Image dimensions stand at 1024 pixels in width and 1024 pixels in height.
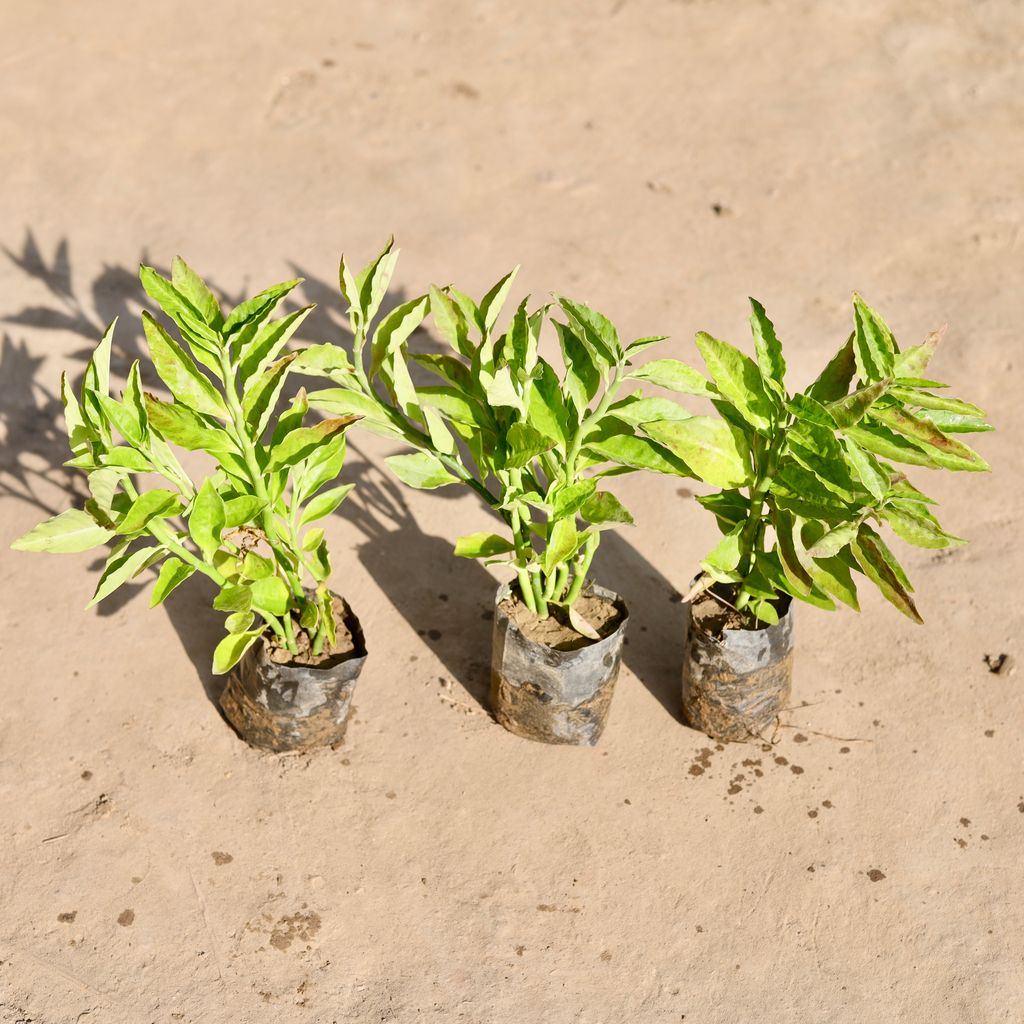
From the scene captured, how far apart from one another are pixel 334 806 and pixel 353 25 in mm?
3460

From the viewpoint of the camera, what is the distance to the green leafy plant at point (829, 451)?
7.37 feet

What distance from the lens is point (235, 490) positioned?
243cm

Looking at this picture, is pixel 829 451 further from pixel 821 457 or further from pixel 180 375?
pixel 180 375

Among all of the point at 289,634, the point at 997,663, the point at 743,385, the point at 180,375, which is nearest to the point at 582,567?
the point at 743,385

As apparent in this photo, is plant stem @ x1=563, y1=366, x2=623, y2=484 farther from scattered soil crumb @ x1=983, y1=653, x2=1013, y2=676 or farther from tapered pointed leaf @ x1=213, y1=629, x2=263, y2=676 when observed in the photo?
scattered soil crumb @ x1=983, y1=653, x2=1013, y2=676

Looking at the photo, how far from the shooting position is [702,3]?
205 inches

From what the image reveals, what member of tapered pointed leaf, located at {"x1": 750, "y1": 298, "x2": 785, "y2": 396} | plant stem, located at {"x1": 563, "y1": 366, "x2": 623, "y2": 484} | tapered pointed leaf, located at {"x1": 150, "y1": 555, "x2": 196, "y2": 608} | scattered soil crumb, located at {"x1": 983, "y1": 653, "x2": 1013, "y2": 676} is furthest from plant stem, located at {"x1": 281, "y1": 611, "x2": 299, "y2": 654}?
scattered soil crumb, located at {"x1": 983, "y1": 653, "x2": 1013, "y2": 676}

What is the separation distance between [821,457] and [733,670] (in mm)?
623

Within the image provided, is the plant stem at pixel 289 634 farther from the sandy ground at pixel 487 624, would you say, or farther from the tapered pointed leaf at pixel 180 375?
the tapered pointed leaf at pixel 180 375

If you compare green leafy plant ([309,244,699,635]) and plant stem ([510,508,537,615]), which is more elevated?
green leafy plant ([309,244,699,635])

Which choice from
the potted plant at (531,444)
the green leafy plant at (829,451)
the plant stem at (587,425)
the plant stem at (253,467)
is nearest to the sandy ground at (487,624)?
the potted plant at (531,444)

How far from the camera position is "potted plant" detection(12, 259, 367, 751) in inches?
87.4

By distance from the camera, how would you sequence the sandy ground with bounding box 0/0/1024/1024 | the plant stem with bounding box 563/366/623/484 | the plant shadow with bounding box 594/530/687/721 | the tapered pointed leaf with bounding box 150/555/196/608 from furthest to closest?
the plant shadow with bounding box 594/530/687/721, the sandy ground with bounding box 0/0/1024/1024, the tapered pointed leaf with bounding box 150/555/196/608, the plant stem with bounding box 563/366/623/484

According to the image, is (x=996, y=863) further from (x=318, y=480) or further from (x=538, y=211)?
(x=538, y=211)
